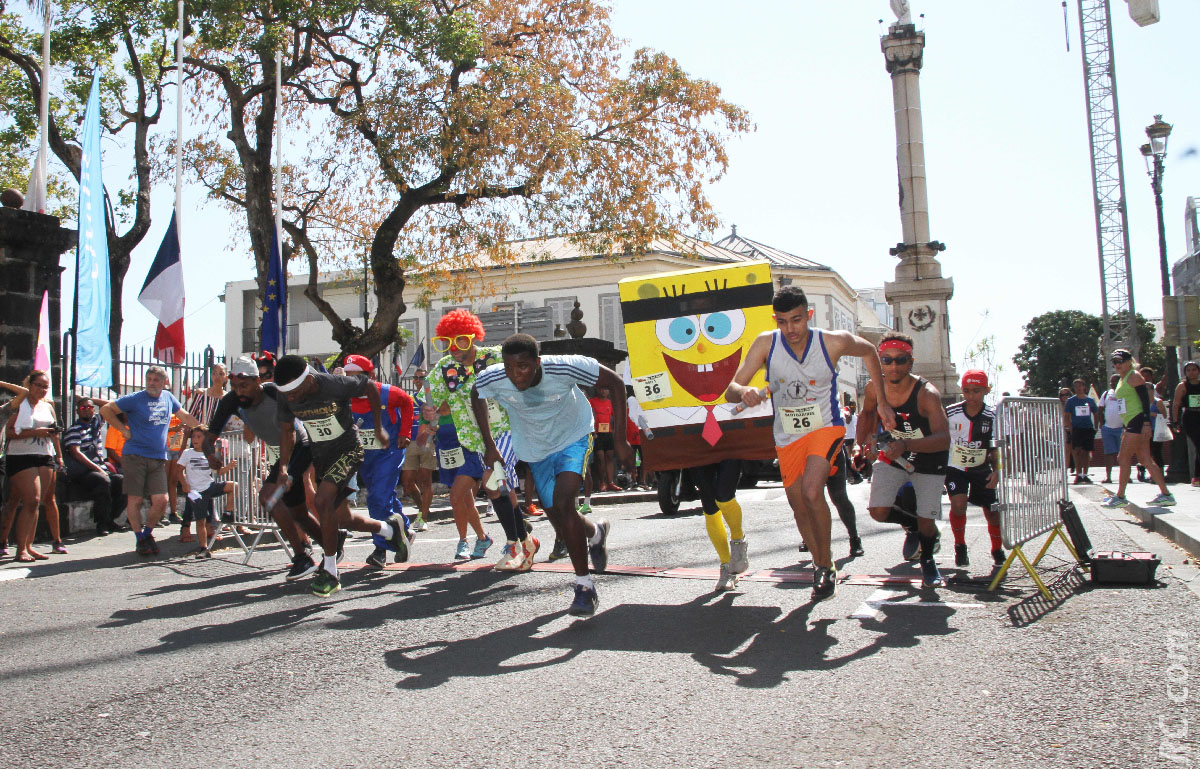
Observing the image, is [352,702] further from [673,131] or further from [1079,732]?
[673,131]

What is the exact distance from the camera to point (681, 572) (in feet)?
24.3

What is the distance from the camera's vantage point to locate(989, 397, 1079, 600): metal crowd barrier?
22.8ft

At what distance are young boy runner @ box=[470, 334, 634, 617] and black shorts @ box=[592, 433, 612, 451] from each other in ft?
35.4

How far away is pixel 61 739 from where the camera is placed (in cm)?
375

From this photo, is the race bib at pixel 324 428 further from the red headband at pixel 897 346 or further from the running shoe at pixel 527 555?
the red headband at pixel 897 346

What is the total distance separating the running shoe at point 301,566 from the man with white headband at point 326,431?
2.03 ft

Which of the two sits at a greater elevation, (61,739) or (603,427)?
(603,427)

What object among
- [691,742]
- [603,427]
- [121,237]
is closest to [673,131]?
[603,427]

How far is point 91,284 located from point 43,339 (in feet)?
4.27

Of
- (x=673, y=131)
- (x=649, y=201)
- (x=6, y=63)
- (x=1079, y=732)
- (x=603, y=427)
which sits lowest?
(x=1079, y=732)

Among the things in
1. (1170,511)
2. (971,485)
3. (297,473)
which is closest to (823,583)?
(971,485)

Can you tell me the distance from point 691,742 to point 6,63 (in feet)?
87.5

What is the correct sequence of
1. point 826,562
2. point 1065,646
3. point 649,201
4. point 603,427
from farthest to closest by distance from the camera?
1. point 649,201
2. point 603,427
3. point 826,562
4. point 1065,646

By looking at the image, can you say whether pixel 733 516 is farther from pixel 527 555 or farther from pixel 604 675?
pixel 604 675
